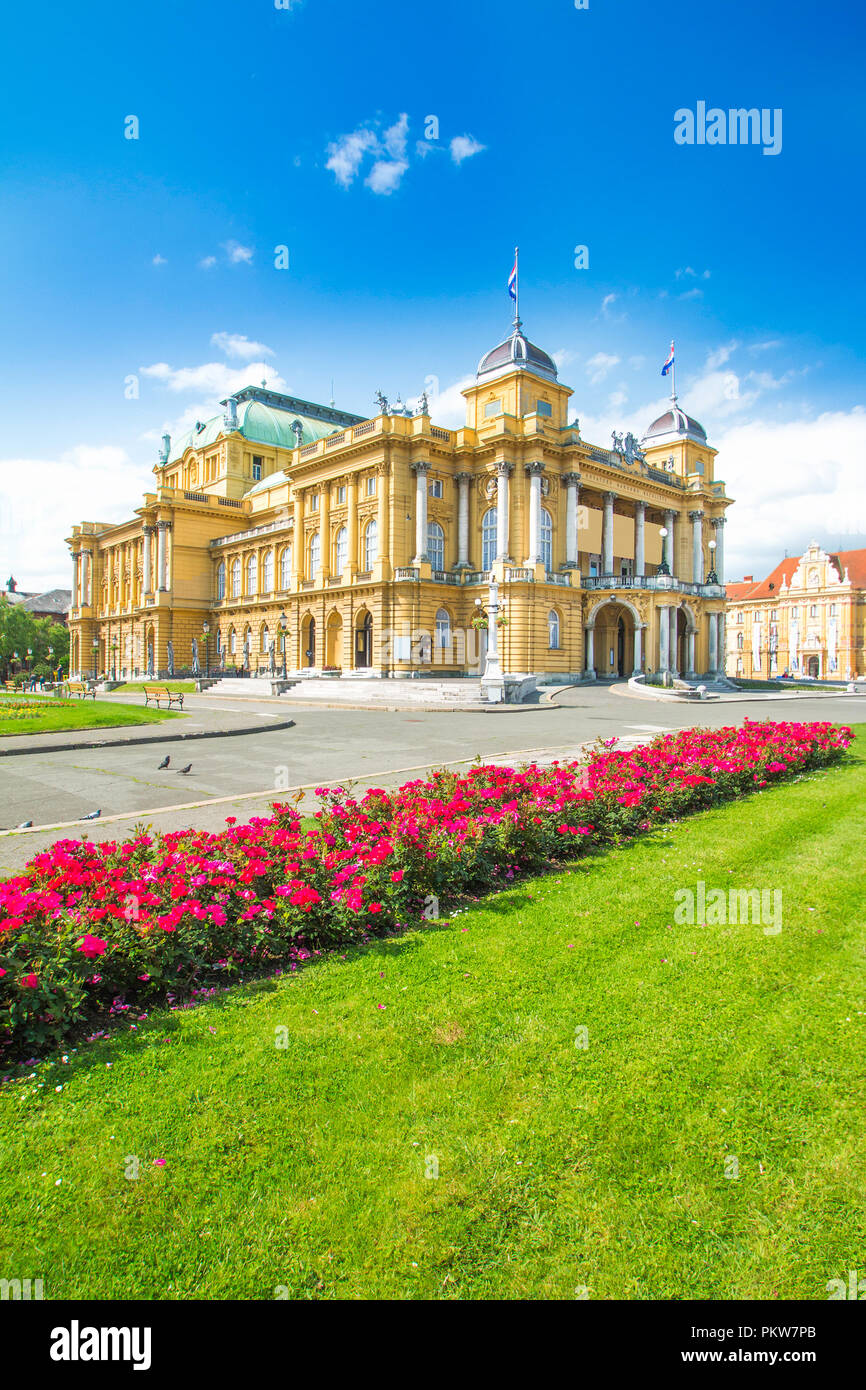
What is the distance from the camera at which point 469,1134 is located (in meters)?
3.05

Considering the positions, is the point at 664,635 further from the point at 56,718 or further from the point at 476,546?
the point at 56,718

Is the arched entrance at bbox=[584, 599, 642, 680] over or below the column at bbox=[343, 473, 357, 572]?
below

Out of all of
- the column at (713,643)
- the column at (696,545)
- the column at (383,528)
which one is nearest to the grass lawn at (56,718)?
the column at (383,528)

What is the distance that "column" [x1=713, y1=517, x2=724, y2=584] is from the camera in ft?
202

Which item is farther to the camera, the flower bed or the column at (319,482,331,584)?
the column at (319,482,331,584)

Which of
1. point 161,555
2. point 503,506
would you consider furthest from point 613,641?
point 161,555

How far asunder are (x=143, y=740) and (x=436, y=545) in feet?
111

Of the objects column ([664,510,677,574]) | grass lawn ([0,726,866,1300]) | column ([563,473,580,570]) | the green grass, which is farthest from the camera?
column ([664,510,677,574])

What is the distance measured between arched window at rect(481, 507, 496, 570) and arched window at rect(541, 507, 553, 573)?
10.8ft

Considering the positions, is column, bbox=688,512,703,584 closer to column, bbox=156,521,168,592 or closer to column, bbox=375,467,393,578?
column, bbox=375,467,393,578

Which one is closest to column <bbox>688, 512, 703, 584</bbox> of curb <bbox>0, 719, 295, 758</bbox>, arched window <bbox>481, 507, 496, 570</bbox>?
arched window <bbox>481, 507, 496, 570</bbox>

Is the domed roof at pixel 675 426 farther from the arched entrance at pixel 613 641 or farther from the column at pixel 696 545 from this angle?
the arched entrance at pixel 613 641

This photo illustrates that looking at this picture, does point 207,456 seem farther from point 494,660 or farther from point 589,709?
point 589,709
